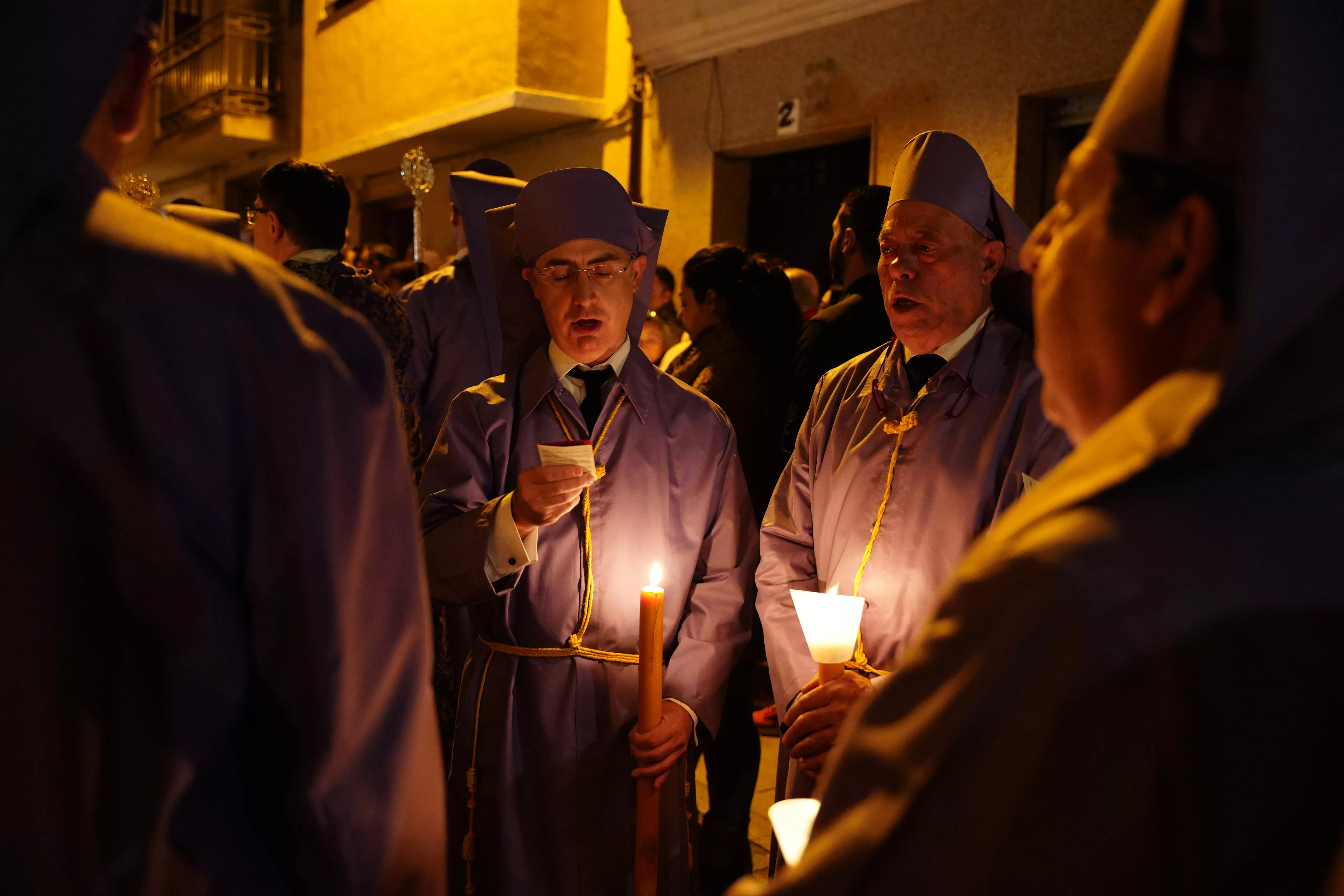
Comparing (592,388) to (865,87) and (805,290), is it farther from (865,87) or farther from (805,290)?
(865,87)

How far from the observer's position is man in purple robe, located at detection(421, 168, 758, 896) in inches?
98.2

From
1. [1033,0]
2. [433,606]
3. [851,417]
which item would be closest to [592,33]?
[1033,0]

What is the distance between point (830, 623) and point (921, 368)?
2.98 feet

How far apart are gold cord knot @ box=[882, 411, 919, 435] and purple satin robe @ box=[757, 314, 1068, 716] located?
0.01 m

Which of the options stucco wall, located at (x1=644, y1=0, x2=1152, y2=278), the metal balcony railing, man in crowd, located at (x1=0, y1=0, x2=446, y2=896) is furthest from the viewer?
the metal balcony railing

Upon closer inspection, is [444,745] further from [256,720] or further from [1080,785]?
[1080,785]

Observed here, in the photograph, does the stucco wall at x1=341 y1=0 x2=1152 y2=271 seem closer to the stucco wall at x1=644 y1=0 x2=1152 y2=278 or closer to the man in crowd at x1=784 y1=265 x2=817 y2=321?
the stucco wall at x1=644 y1=0 x2=1152 y2=278

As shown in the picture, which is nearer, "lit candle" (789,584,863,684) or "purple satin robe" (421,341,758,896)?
"lit candle" (789,584,863,684)

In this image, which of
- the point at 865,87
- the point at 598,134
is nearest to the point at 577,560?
the point at 865,87

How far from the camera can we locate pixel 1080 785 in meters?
0.88

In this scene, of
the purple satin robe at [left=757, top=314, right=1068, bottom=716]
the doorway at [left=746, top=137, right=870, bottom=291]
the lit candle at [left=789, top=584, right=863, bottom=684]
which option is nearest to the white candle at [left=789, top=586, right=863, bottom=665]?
the lit candle at [left=789, top=584, right=863, bottom=684]

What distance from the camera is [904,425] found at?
2547 millimetres

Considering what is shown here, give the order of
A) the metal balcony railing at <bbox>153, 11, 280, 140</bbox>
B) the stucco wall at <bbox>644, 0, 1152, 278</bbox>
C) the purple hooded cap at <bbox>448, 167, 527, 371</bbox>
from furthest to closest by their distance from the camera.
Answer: the metal balcony railing at <bbox>153, 11, 280, 140</bbox> < the stucco wall at <bbox>644, 0, 1152, 278</bbox> < the purple hooded cap at <bbox>448, 167, 527, 371</bbox>

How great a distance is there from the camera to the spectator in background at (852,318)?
4.17 meters
